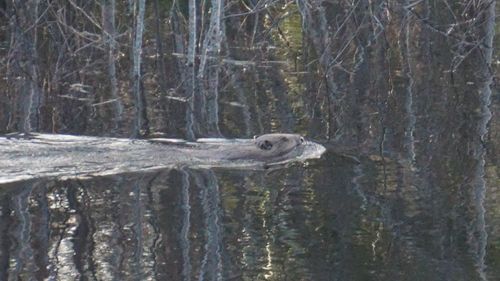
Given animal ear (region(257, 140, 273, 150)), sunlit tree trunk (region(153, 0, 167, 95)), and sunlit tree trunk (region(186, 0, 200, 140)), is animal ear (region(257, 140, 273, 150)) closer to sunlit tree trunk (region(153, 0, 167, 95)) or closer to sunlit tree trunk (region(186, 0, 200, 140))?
sunlit tree trunk (region(186, 0, 200, 140))

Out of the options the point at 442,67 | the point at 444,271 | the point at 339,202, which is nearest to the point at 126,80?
the point at 442,67

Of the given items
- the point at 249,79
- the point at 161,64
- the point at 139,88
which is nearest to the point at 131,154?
the point at 139,88

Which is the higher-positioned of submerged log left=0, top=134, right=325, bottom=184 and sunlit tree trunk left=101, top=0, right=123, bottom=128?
sunlit tree trunk left=101, top=0, right=123, bottom=128

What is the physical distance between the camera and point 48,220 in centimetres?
765

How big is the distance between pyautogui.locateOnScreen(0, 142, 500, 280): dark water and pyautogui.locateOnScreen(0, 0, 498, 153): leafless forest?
51.2 inches

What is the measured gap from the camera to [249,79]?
13.2 metres

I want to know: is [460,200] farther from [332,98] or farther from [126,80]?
[126,80]

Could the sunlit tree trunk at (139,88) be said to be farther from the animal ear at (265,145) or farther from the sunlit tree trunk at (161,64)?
the animal ear at (265,145)

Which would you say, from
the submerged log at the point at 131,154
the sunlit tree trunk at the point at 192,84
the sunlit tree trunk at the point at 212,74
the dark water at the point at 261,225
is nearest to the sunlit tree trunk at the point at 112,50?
the sunlit tree trunk at the point at 192,84

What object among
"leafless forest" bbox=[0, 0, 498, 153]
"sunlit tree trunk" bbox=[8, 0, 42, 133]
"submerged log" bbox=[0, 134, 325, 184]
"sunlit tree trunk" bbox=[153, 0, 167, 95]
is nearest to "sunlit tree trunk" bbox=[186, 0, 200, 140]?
"leafless forest" bbox=[0, 0, 498, 153]

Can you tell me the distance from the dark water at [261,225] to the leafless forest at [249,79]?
1301 millimetres

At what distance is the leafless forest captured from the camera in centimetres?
1061

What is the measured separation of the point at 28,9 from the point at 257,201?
683 centimetres

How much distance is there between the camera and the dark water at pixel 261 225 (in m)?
6.66
